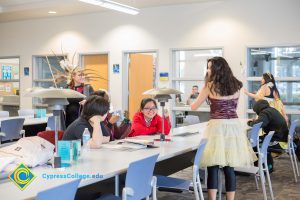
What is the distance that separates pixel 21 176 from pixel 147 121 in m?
2.43

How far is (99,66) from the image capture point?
362 inches

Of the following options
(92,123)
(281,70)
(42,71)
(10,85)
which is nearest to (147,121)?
(92,123)

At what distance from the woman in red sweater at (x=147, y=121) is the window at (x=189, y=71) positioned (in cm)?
354

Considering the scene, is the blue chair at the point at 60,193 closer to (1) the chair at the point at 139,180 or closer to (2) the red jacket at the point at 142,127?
(1) the chair at the point at 139,180

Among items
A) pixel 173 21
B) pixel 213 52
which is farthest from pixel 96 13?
pixel 213 52

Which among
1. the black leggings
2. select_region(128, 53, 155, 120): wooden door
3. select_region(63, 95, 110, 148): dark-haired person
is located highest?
select_region(128, 53, 155, 120): wooden door

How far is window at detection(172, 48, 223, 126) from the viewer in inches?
315

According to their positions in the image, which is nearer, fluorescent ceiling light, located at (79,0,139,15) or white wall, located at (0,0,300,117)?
fluorescent ceiling light, located at (79,0,139,15)

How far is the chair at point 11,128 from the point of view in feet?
17.0

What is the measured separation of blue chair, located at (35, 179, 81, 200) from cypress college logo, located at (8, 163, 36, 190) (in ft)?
1.14

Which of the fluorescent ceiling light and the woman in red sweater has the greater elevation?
the fluorescent ceiling light

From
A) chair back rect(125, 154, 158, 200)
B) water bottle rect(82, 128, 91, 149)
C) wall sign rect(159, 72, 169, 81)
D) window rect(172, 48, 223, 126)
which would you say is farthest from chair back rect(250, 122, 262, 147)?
wall sign rect(159, 72, 169, 81)

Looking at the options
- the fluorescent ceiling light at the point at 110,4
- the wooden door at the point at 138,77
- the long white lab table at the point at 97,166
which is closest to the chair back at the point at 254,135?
the long white lab table at the point at 97,166

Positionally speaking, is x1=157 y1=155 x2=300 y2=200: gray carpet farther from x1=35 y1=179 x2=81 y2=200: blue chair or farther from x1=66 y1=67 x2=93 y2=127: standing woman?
x1=35 y1=179 x2=81 y2=200: blue chair
